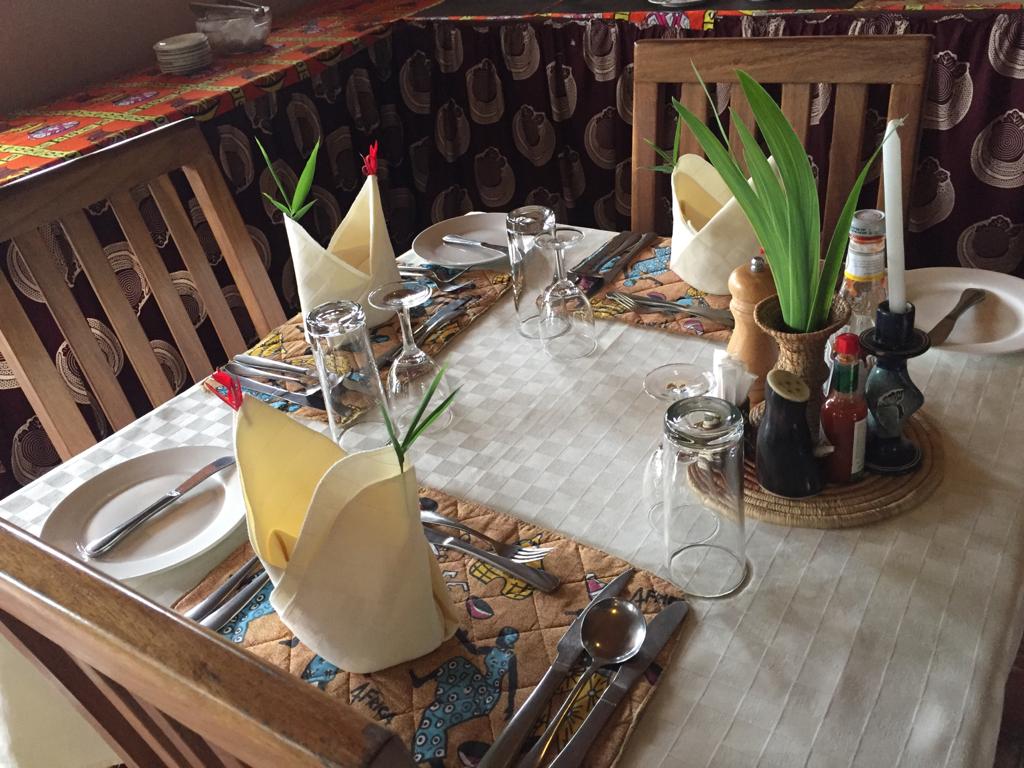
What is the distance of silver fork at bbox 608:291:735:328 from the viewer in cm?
97

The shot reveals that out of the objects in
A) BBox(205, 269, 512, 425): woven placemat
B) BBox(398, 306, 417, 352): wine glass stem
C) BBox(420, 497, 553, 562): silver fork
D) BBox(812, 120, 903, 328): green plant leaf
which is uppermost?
BBox(812, 120, 903, 328): green plant leaf

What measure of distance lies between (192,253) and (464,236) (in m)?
0.38

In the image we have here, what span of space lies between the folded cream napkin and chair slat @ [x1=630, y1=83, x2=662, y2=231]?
19cm

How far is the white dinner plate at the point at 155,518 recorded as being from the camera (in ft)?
2.42

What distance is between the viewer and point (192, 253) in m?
1.21

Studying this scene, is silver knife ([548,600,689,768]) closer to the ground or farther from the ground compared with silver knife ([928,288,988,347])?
farther from the ground

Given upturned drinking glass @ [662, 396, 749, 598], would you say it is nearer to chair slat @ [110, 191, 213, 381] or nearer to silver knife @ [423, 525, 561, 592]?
silver knife @ [423, 525, 561, 592]

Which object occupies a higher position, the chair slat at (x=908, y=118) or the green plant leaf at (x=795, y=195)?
the green plant leaf at (x=795, y=195)

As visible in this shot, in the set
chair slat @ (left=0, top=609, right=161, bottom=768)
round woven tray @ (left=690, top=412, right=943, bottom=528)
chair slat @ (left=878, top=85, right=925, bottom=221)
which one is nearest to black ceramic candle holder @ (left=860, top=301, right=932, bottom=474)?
round woven tray @ (left=690, top=412, right=943, bottom=528)

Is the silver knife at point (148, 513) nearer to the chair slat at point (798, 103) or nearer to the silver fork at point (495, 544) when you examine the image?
the silver fork at point (495, 544)

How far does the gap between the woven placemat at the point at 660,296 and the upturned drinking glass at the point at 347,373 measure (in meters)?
0.30

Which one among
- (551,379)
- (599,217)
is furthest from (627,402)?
(599,217)

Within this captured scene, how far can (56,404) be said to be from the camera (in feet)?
3.44

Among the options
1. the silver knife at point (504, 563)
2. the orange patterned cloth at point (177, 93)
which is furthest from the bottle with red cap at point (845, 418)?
the orange patterned cloth at point (177, 93)
